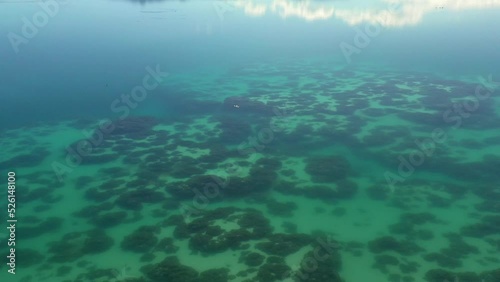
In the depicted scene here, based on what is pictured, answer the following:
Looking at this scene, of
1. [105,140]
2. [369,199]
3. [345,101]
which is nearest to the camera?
[369,199]

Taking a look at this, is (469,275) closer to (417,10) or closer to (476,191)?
(476,191)

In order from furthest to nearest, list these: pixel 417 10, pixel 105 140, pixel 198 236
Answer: pixel 417 10 → pixel 105 140 → pixel 198 236

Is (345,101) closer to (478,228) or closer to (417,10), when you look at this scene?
(478,228)

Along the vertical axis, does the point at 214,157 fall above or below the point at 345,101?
below

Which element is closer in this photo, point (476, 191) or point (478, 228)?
point (478, 228)

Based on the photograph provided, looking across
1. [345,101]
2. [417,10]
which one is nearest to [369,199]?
[345,101]

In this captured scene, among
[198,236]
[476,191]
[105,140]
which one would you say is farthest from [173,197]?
[476,191]

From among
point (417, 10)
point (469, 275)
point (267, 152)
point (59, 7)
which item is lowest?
point (469, 275)
